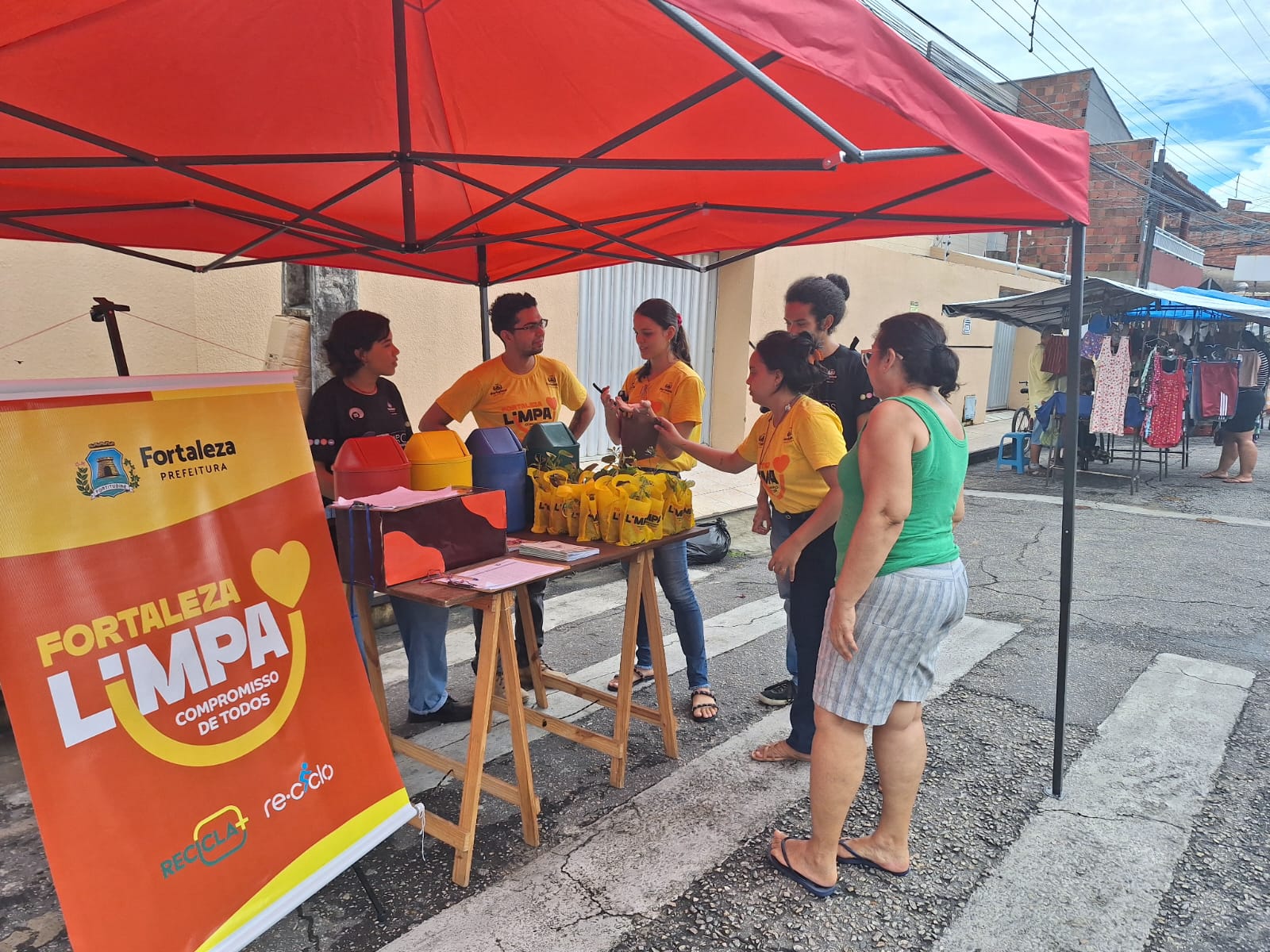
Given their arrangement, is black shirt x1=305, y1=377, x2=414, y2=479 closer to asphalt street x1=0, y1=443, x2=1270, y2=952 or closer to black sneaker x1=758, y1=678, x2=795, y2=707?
asphalt street x1=0, y1=443, x2=1270, y2=952

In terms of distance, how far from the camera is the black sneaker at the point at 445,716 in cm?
364

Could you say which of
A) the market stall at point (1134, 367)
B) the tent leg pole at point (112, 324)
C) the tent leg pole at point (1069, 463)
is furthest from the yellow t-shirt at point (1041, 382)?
the tent leg pole at point (112, 324)

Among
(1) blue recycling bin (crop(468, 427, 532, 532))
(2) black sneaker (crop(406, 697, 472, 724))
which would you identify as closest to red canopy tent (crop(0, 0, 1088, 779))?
(1) blue recycling bin (crop(468, 427, 532, 532))

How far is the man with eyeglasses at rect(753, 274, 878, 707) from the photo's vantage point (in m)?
3.36

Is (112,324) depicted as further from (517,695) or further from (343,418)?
(517,695)

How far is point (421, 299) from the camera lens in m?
6.20

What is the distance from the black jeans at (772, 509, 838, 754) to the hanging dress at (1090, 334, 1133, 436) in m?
8.73

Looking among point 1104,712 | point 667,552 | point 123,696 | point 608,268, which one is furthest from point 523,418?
point 608,268

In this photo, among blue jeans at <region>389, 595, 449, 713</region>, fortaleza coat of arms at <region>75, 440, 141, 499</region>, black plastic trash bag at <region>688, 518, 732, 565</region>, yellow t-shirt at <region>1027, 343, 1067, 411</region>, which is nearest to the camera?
fortaleza coat of arms at <region>75, 440, 141, 499</region>

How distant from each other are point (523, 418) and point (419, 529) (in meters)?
1.47

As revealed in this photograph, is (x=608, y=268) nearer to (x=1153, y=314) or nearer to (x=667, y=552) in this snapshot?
(x=667, y=552)

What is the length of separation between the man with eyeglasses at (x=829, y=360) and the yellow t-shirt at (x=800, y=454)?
25 centimetres

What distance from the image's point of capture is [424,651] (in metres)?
3.49

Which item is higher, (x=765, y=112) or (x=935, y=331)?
(x=765, y=112)
